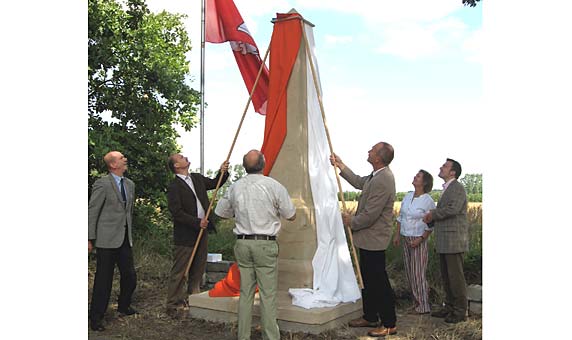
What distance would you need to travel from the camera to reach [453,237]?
5281 millimetres

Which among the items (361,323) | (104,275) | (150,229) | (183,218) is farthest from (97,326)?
(150,229)

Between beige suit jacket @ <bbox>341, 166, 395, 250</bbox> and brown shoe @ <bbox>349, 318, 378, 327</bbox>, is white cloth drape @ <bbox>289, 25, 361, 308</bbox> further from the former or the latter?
beige suit jacket @ <bbox>341, 166, 395, 250</bbox>

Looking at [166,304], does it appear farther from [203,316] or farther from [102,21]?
[102,21]

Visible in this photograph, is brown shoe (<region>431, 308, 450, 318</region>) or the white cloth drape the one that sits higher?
the white cloth drape

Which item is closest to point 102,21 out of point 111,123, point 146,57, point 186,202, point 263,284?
point 146,57

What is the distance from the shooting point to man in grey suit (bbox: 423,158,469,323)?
17.3 feet

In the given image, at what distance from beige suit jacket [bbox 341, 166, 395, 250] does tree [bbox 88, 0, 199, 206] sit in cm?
531

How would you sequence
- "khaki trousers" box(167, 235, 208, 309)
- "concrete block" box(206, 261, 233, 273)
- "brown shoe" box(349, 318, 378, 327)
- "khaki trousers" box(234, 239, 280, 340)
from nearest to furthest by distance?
"khaki trousers" box(234, 239, 280, 340) → "brown shoe" box(349, 318, 378, 327) → "khaki trousers" box(167, 235, 208, 309) → "concrete block" box(206, 261, 233, 273)

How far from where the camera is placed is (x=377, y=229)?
4836mm

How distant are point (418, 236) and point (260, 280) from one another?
2.08 m

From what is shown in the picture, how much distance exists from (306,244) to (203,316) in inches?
51.2

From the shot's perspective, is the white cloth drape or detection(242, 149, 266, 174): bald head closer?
detection(242, 149, 266, 174): bald head

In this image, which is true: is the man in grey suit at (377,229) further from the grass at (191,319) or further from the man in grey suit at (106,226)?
the man in grey suit at (106,226)

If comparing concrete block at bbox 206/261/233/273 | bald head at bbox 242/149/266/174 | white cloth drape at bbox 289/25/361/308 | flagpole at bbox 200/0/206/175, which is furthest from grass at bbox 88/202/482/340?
flagpole at bbox 200/0/206/175
